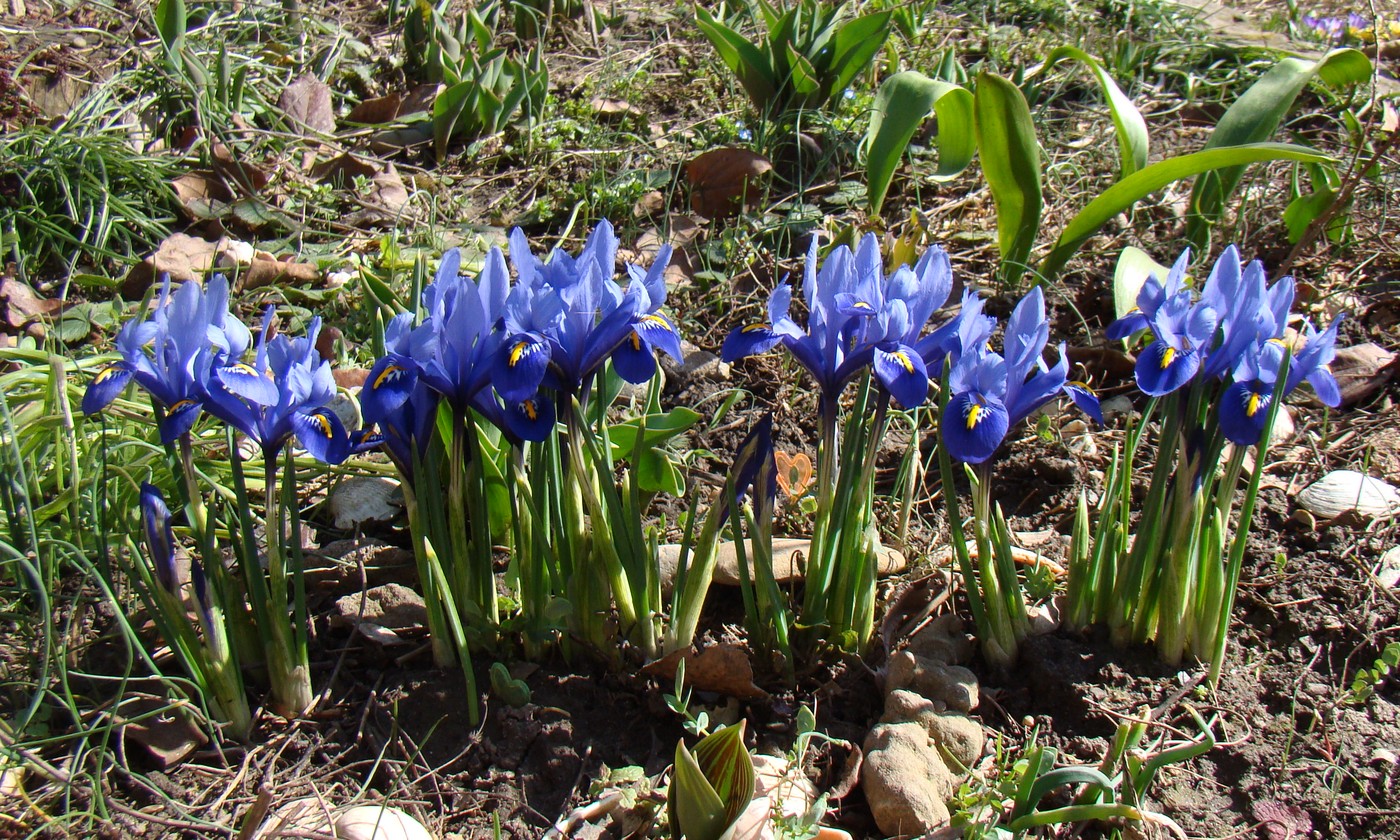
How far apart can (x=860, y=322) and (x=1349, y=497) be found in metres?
1.29

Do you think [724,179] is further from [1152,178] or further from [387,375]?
[387,375]

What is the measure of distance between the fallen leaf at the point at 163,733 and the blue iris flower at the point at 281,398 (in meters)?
0.48

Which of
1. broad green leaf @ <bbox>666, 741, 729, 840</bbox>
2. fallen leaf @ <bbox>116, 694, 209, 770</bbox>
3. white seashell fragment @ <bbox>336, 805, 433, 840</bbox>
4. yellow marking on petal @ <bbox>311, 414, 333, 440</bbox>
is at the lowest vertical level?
white seashell fragment @ <bbox>336, 805, 433, 840</bbox>

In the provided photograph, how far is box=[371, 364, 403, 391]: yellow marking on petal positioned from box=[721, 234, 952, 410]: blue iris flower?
48cm

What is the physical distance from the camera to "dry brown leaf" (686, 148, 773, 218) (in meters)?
3.26

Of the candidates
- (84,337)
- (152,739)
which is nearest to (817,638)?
(152,739)

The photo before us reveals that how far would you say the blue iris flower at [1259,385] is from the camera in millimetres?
1628

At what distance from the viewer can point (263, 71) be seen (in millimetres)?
3826

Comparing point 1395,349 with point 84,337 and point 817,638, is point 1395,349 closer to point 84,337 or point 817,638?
point 817,638

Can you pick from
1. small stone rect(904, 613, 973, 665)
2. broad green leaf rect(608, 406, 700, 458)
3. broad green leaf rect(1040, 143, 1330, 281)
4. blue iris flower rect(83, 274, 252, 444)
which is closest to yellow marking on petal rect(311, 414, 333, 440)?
blue iris flower rect(83, 274, 252, 444)

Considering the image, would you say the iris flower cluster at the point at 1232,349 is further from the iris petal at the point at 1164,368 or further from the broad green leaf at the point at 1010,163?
the broad green leaf at the point at 1010,163

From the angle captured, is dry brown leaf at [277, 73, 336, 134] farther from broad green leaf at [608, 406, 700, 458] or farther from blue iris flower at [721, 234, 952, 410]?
blue iris flower at [721, 234, 952, 410]

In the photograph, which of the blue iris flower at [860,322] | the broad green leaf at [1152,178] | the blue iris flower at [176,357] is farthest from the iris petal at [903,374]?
the broad green leaf at [1152,178]

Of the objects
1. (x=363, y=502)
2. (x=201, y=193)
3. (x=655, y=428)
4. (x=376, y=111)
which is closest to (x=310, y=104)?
(x=376, y=111)
